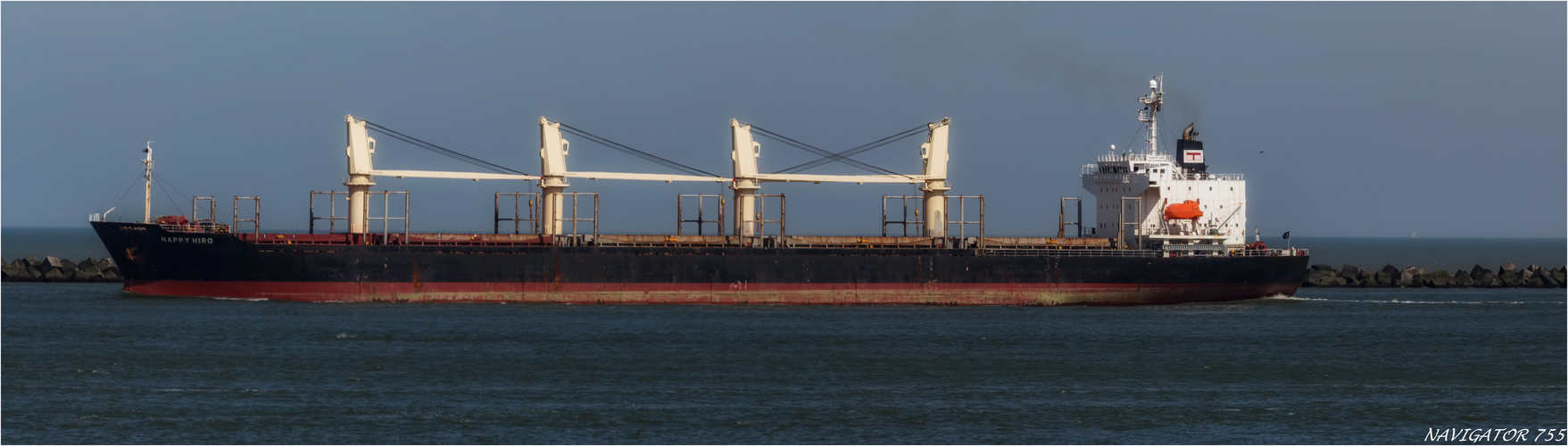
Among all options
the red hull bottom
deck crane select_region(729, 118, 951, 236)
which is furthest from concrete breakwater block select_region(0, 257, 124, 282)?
deck crane select_region(729, 118, 951, 236)

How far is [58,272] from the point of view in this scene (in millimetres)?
56875

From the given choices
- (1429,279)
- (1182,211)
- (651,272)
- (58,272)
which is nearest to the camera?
(651,272)

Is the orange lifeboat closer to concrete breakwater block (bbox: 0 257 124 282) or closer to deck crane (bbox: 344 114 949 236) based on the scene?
deck crane (bbox: 344 114 949 236)

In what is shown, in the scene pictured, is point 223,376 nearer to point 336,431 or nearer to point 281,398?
point 281,398

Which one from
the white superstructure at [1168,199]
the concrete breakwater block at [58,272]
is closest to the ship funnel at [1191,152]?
the white superstructure at [1168,199]

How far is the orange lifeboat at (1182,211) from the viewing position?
156 feet

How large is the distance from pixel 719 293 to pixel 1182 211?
15.3m

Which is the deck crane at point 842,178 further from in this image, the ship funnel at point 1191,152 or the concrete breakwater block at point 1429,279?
the concrete breakwater block at point 1429,279

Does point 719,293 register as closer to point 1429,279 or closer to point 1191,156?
point 1191,156

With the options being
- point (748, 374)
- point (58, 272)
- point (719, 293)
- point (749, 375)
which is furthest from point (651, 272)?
point (58, 272)

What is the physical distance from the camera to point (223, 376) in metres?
27.9

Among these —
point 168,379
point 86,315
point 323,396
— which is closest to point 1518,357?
point 323,396

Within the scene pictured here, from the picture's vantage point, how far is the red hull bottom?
42.4 m

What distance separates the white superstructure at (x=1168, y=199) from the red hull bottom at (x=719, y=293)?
2044mm
